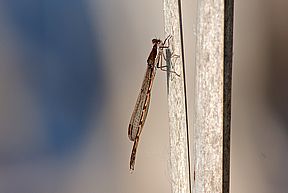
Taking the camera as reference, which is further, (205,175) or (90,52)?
(90,52)

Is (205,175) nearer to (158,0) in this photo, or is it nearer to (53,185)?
(158,0)

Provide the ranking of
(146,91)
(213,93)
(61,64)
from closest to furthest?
(213,93)
(146,91)
(61,64)

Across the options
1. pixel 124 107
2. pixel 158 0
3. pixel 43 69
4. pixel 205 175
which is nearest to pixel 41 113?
pixel 43 69

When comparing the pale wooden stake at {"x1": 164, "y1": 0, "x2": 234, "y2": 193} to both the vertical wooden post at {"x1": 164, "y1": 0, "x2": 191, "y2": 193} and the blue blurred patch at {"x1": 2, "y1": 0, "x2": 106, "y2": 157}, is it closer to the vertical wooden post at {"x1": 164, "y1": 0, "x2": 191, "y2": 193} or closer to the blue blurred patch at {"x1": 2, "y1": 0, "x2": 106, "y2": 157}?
the vertical wooden post at {"x1": 164, "y1": 0, "x2": 191, "y2": 193}

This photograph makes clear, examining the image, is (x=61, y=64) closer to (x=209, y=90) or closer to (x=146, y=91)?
(x=146, y=91)

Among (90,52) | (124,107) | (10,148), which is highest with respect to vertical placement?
(90,52)

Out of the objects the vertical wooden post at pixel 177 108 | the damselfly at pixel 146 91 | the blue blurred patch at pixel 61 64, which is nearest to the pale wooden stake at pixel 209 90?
the vertical wooden post at pixel 177 108

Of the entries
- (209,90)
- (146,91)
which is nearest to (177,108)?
(209,90)

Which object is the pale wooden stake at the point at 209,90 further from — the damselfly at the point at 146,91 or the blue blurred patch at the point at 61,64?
the blue blurred patch at the point at 61,64

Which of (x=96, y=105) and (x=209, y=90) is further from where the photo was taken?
(x=96, y=105)
